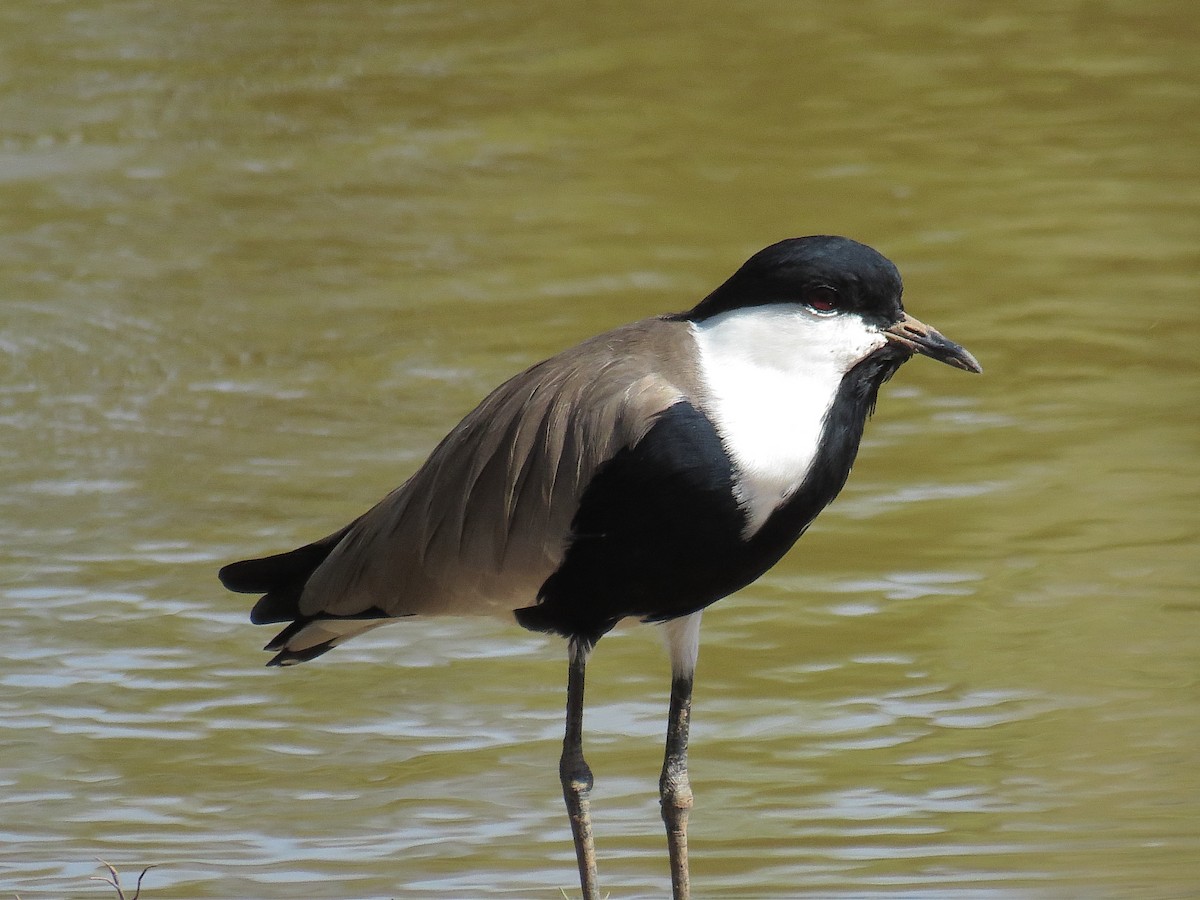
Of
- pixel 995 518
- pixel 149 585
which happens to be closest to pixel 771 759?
pixel 995 518

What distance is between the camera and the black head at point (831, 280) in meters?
4.57

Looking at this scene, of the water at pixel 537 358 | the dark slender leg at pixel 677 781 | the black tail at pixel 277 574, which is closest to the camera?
the dark slender leg at pixel 677 781

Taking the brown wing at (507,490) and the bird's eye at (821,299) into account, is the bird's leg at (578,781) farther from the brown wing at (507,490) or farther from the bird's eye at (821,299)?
the bird's eye at (821,299)

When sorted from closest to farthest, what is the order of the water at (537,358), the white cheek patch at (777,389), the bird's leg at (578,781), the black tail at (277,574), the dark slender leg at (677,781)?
the white cheek patch at (777,389)
the bird's leg at (578,781)
the dark slender leg at (677,781)
the black tail at (277,574)
the water at (537,358)

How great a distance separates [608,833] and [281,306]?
5.02 metres

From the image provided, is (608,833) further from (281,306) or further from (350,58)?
(350,58)

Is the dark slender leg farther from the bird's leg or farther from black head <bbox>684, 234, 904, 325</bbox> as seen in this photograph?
black head <bbox>684, 234, 904, 325</bbox>

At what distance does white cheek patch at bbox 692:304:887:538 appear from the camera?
14.8ft

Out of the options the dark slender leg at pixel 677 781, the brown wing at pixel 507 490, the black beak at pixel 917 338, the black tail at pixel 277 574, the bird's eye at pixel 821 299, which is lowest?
the dark slender leg at pixel 677 781

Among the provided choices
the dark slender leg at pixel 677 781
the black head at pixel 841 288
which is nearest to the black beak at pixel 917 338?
the black head at pixel 841 288

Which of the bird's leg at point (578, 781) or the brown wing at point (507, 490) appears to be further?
the bird's leg at point (578, 781)

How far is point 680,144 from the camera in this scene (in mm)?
12219

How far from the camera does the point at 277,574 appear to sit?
5.52 metres

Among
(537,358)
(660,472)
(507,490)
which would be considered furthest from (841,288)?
(537,358)
